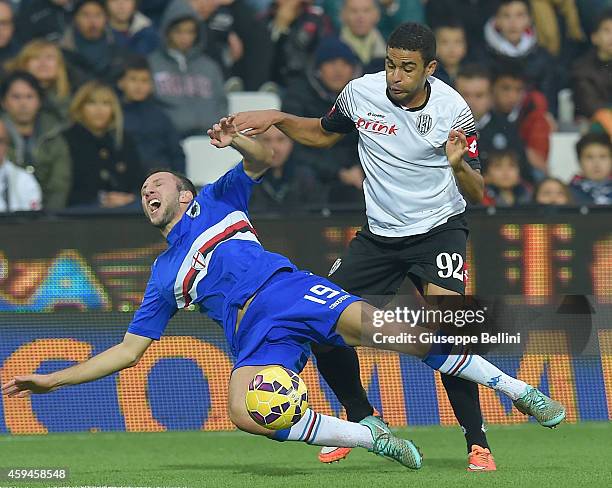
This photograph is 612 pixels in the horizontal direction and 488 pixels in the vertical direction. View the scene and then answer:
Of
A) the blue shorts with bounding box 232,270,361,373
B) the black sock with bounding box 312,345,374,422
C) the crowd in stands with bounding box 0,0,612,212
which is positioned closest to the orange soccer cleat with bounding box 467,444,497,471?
the black sock with bounding box 312,345,374,422

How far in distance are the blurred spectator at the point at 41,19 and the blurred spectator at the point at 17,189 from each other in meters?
1.73

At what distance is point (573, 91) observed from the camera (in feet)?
42.9

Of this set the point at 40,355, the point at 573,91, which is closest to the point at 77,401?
the point at 40,355

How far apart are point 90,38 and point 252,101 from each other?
1713 mm

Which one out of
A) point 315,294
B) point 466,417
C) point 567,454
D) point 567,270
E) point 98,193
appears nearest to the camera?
point 315,294

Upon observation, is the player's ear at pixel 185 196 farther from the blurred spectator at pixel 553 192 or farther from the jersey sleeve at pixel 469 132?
the blurred spectator at pixel 553 192

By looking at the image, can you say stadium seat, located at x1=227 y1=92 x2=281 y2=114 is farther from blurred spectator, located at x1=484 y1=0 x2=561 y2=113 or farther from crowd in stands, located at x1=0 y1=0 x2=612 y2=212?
blurred spectator, located at x1=484 y1=0 x2=561 y2=113

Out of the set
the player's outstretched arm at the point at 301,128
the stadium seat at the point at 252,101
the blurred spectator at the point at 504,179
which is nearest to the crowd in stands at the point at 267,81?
the blurred spectator at the point at 504,179

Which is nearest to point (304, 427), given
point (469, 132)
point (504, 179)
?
point (469, 132)

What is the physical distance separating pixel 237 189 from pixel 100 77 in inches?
222

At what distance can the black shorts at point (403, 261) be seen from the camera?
755 centimetres

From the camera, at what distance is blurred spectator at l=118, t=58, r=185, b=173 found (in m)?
12.3

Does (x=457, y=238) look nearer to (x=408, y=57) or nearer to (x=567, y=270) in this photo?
(x=408, y=57)

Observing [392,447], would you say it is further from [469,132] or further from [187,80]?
[187,80]
